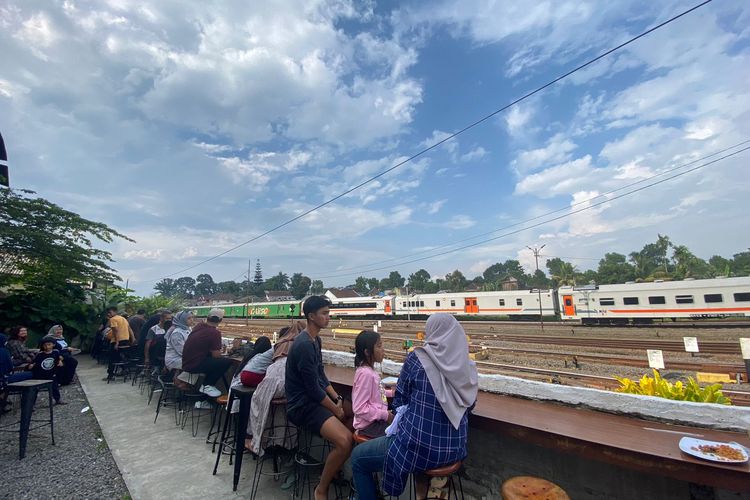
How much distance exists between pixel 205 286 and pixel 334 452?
129m

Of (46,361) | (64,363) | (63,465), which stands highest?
(46,361)

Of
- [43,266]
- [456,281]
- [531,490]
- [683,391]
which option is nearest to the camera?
[531,490]

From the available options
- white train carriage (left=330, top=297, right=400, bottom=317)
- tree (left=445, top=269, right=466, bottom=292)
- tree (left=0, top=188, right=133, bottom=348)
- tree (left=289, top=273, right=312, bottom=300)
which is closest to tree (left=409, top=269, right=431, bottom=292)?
tree (left=445, top=269, right=466, bottom=292)

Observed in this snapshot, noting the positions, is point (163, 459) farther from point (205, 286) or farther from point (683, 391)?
point (205, 286)

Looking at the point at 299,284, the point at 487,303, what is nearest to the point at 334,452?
the point at 487,303

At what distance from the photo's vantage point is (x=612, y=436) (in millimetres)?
1885

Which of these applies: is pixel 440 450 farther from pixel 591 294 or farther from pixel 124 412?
pixel 591 294

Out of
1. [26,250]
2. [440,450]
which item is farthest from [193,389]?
[26,250]

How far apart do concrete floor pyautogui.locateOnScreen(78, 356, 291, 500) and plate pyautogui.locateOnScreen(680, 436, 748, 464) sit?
9.43 ft

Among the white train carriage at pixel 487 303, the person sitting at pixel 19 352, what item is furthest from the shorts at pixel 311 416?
the white train carriage at pixel 487 303

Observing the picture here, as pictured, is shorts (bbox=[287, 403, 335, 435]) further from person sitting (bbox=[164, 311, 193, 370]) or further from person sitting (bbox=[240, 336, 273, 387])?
person sitting (bbox=[164, 311, 193, 370])

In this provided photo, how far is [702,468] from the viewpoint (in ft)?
4.95

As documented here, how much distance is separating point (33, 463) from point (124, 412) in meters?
1.69

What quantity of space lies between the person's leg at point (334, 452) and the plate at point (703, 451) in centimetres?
189
